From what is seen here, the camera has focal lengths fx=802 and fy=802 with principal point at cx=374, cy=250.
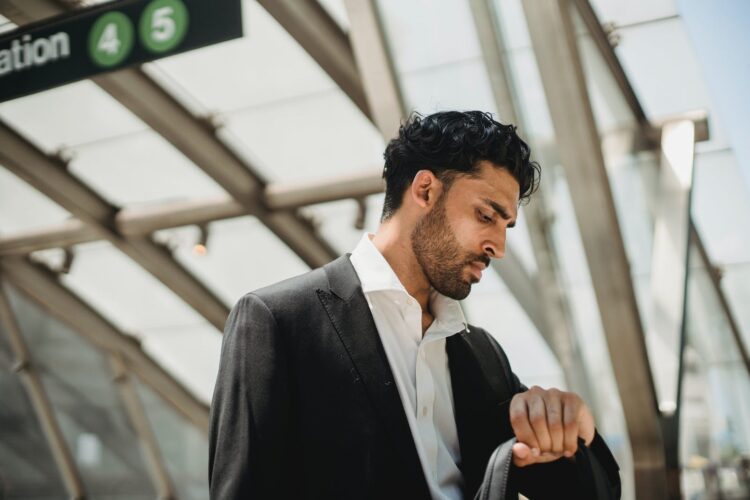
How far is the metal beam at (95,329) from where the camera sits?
13.4 meters

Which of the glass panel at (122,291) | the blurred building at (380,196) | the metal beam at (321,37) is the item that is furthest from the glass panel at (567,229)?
the glass panel at (122,291)

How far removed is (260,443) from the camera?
1330 millimetres

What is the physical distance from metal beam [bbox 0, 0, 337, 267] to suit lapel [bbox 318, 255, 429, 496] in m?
7.49

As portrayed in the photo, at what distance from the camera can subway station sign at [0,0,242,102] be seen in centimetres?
400

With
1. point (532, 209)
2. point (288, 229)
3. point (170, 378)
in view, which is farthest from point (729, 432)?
point (170, 378)

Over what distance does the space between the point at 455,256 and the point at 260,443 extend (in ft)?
1.78

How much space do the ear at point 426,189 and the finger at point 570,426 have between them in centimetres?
50

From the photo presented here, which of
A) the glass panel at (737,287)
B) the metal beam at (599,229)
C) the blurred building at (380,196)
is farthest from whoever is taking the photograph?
the glass panel at (737,287)

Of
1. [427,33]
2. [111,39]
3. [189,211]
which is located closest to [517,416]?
[111,39]

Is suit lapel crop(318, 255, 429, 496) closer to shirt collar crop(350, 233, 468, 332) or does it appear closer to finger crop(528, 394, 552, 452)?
shirt collar crop(350, 233, 468, 332)

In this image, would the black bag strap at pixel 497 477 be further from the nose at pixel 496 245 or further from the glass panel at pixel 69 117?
the glass panel at pixel 69 117

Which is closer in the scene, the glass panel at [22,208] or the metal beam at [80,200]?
the metal beam at [80,200]

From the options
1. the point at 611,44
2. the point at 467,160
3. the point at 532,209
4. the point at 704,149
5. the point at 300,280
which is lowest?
the point at 300,280

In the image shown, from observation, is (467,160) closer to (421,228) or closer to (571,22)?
(421,228)
